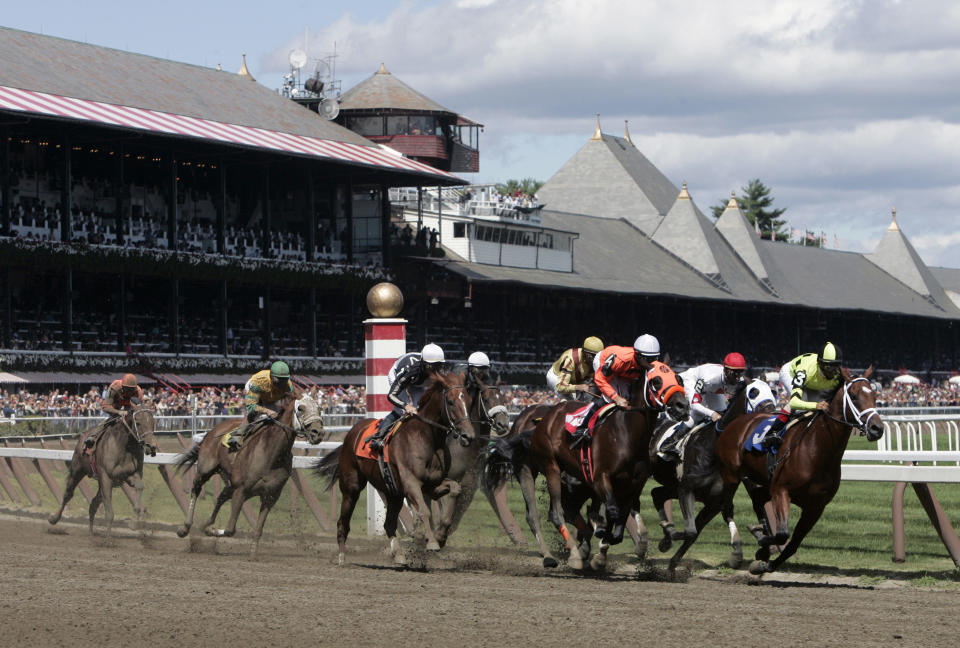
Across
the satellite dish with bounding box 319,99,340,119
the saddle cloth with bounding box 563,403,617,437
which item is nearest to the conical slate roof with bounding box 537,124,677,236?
the satellite dish with bounding box 319,99,340,119

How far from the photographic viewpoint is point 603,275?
5681 cm

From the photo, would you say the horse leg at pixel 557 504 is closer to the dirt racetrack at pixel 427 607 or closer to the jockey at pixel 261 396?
the dirt racetrack at pixel 427 607

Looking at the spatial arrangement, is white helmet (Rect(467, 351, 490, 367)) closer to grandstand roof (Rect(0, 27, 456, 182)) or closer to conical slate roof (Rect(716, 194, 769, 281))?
grandstand roof (Rect(0, 27, 456, 182))

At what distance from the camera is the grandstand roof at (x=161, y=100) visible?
36531 mm

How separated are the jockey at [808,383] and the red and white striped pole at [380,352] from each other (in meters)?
5.27

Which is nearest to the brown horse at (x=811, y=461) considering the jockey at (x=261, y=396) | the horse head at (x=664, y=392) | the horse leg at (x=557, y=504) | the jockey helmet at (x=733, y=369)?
the jockey helmet at (x=733, y=369)

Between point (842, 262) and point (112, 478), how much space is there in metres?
64.7

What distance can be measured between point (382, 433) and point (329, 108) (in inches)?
1599

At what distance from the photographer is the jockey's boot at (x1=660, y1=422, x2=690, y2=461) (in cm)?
1265

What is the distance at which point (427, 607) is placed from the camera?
9594mm

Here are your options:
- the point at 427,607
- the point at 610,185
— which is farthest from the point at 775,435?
the point at 610,185

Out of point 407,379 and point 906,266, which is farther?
point 906,266

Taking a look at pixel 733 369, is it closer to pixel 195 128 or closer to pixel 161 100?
pixel 195 128

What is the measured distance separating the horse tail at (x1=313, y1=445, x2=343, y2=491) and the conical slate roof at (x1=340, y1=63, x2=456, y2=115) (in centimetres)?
4215
